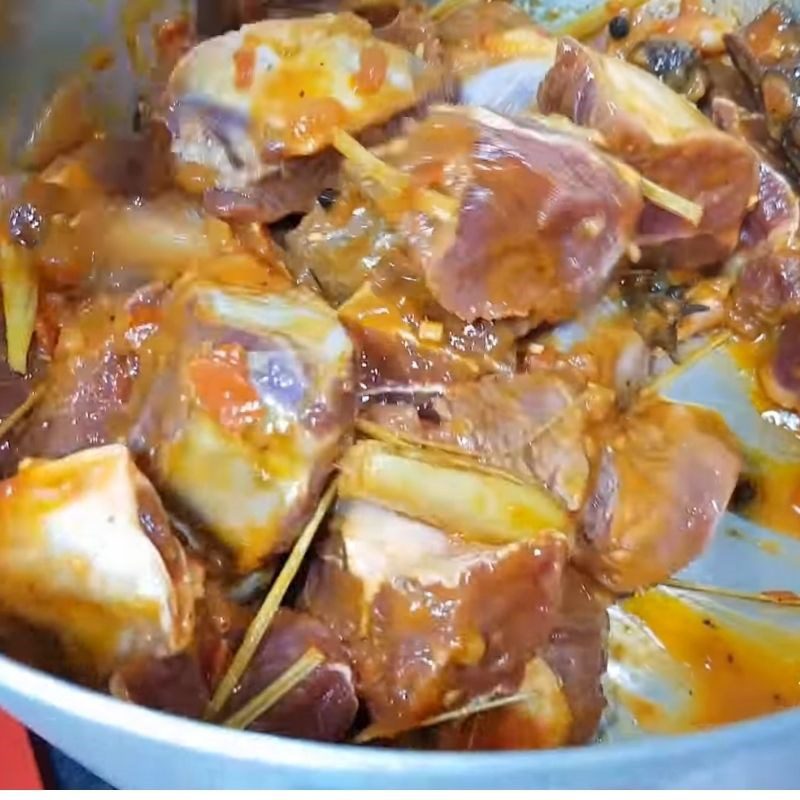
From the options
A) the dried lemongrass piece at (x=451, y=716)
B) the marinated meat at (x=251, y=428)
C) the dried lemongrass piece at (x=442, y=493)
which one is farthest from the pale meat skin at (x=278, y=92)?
the dried lemongrass piece at (x=451, y=716)

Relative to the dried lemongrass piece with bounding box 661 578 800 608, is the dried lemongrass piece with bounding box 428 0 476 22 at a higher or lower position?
higher

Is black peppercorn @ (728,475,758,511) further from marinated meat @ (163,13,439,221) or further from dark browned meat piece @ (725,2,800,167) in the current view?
marinated meat @ (163,13,439,221)

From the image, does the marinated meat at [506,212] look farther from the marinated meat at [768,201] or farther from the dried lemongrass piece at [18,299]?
the dried lemongrass piece at [18,299]

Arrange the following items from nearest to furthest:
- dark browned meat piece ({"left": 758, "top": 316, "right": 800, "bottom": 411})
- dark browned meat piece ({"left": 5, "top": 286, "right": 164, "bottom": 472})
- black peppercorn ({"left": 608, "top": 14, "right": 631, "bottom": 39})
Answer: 1. dark browned meat piece ({"left": 5, "top": 286, "right": 164, "bottom": 472})
2. dark browned meat piece ({"left": 758, "top": 316, "right": 800, "bottom": 411})
3. black peppercorn ({"left": 608, "top": 14, "right": 631, "bottom": 39})

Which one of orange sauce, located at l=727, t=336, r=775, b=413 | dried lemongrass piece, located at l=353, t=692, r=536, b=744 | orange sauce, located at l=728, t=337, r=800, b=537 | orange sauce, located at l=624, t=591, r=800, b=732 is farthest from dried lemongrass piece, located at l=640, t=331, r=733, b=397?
dried lemongrass piece, located at l=353, t=692, r=536, b=744

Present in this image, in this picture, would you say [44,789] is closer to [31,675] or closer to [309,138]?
[31,675]

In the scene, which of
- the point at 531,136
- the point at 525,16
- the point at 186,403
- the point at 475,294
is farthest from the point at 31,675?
the point at 525,16
